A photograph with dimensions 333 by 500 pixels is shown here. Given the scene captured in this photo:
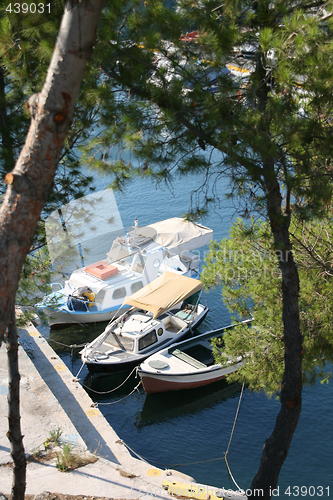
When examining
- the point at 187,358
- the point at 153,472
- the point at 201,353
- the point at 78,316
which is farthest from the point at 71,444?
the point at 78,316

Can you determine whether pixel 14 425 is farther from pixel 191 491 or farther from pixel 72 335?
pixel 72 335

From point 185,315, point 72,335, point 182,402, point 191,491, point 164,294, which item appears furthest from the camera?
point 72,335

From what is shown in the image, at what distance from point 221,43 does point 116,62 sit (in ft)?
4.33

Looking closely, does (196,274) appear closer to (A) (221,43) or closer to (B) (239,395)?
(B) (239,395)

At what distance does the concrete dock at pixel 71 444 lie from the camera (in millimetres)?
6844

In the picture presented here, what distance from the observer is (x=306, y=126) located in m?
5.11

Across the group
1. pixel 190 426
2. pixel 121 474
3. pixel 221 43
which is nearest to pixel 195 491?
pixel 121 474

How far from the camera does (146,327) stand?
14.5 m

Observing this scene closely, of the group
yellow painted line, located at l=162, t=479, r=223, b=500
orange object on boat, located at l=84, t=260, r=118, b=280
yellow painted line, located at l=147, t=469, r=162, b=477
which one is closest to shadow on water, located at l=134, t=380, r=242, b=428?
yellow painted line, located at l=147, t=469, r=162, b=477

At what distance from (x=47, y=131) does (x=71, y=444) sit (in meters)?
6.56

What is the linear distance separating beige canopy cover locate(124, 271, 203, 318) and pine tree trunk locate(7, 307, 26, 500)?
8863mm

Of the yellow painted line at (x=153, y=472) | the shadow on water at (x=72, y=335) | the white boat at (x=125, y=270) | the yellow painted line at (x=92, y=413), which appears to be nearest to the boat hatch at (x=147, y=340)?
the white boat at (x=125, y=270)

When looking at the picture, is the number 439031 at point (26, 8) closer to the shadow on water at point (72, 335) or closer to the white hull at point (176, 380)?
the white hull at point (176, 380)

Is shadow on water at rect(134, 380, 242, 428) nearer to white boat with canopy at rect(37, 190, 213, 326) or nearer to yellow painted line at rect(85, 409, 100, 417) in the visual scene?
yellow painted line at rect(85, 409, 100, 417)
